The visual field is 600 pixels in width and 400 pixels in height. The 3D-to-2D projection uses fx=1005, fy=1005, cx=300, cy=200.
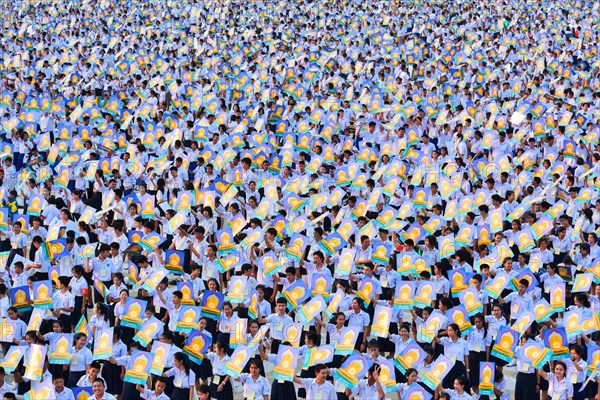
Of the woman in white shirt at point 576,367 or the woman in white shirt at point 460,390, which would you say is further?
the woman in white shirt at point 576,367

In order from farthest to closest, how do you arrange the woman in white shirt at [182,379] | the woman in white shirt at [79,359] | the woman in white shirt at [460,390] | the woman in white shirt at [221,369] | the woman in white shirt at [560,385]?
the woman in white shirt at [79,359]
the woman in white shirt at [221,369]
the woman in white shirt at [182,379]
the woman in white shirt at [560,385]
the woman in white shirt at [460,390]

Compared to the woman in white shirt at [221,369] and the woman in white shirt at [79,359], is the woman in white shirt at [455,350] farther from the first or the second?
the woman in white shirt at [79,359]

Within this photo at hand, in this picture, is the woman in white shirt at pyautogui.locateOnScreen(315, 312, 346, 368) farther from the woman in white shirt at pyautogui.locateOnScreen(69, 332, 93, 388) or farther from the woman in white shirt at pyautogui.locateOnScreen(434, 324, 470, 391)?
the woman in white shirt at pyautogui.locateOnScreen(69, 332, 93, 388)

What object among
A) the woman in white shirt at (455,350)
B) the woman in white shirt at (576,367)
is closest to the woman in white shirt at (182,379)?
the woman in white shirt at (455,350)

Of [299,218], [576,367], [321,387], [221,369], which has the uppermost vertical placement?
[299,218]

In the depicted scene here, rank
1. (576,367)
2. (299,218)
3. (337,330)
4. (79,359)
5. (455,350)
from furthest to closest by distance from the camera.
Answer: (299,218) → (337,330) → (455,350) → (79,359) → (576,367)

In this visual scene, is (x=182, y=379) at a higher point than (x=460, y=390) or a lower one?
lower

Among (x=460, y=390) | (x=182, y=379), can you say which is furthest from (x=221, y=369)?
(x=460, y=390)

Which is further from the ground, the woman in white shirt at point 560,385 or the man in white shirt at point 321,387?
the woman in white shirt at point 560,385

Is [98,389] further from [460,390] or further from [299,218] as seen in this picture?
[299,218]

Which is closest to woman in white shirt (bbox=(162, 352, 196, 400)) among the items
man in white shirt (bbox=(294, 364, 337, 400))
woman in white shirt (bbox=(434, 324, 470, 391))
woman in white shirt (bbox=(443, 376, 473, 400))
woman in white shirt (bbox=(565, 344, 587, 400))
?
man in white shirt (bbox=(294, 364, 337, 400))
